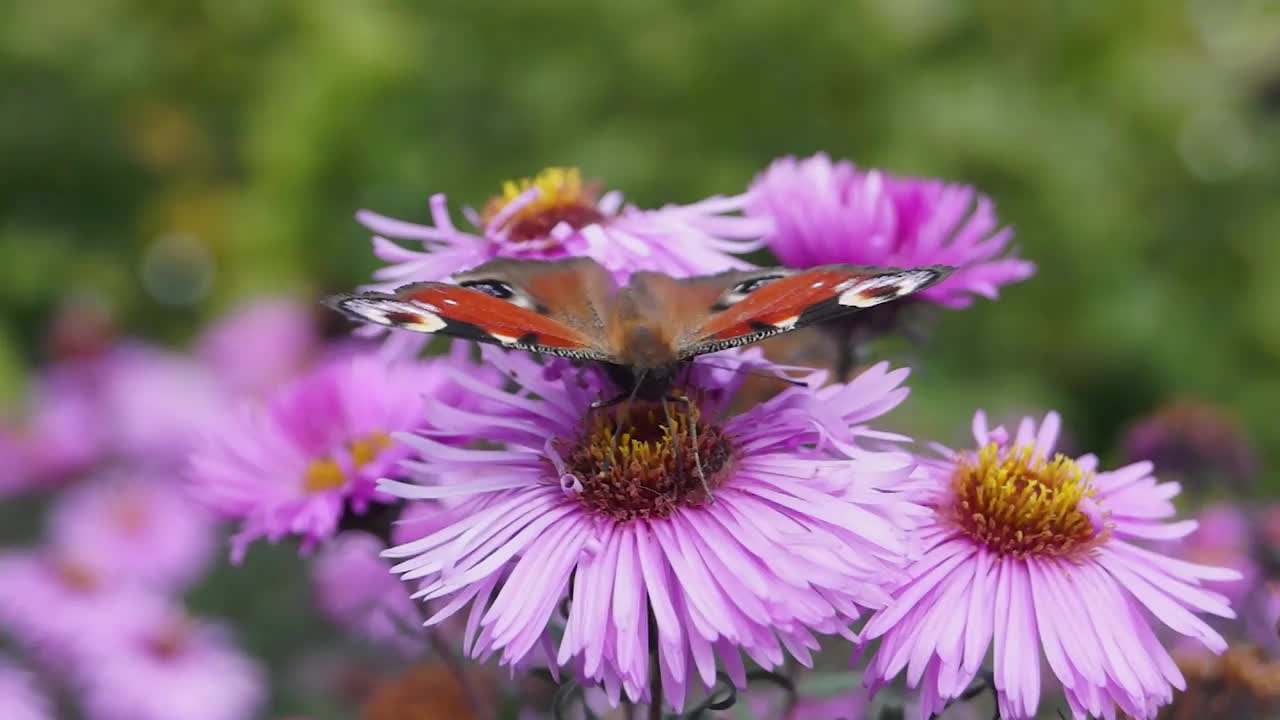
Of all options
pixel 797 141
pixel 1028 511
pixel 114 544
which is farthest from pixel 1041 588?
pixel 797 141

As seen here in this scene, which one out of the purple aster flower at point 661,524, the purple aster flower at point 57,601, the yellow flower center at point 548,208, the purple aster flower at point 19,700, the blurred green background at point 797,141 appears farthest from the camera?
the blurred green background at point 797,141

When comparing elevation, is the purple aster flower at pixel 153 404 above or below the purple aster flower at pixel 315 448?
below

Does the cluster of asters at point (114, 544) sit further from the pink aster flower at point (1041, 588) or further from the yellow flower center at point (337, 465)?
the pink aster flower at point (1041, 588)

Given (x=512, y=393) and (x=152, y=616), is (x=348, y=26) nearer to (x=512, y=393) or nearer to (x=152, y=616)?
(x=152, y=616)

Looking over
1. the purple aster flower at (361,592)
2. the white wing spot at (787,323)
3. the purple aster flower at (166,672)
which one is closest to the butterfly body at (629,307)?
the white wing spot at (787,323)

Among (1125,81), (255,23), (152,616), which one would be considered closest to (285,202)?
(255,23)
